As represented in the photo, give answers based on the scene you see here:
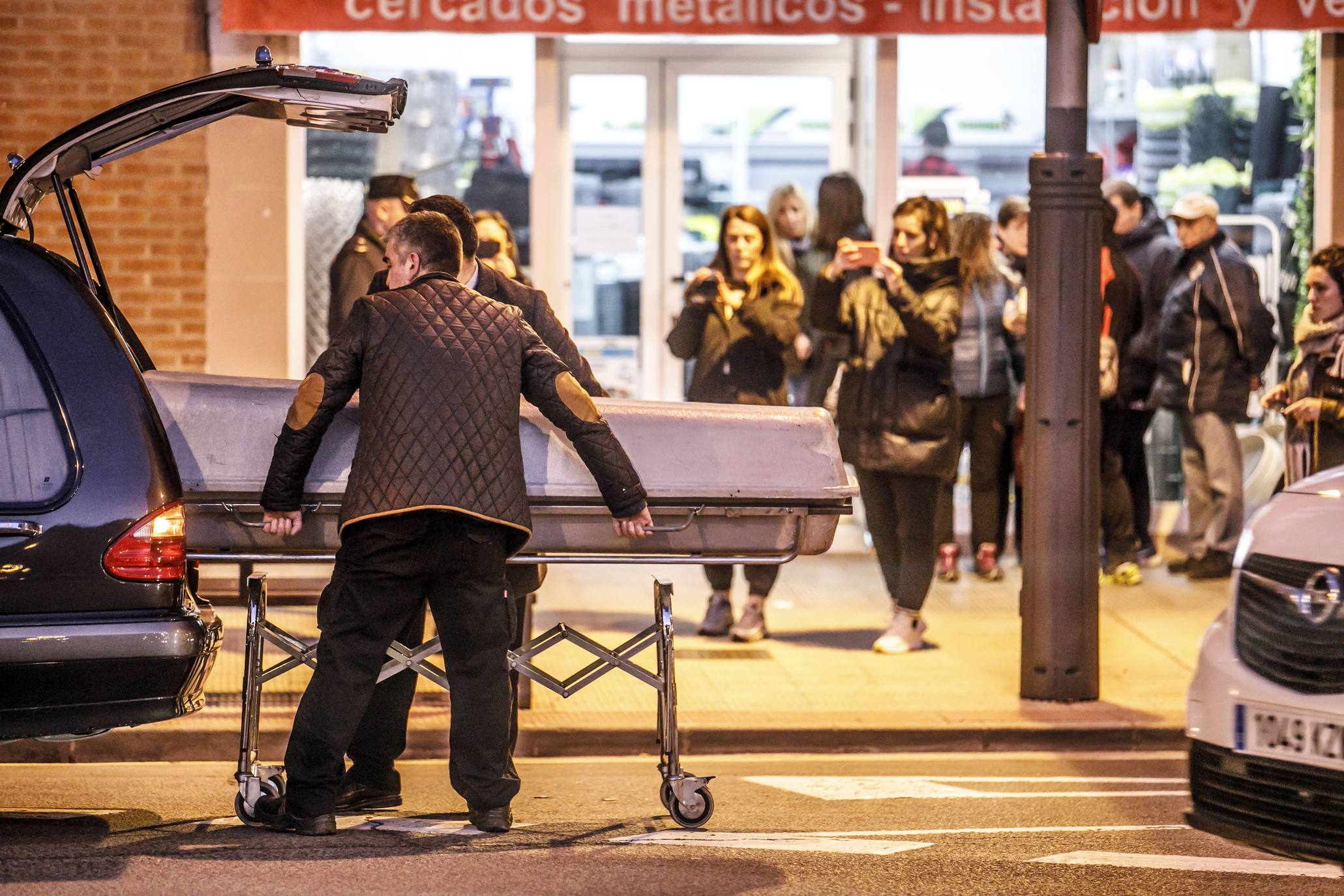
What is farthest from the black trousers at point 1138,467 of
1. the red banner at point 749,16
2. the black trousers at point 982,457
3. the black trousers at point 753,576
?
the black trousers at point 753,576

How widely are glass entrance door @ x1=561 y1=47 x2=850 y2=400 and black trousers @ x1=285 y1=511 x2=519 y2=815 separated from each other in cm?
678

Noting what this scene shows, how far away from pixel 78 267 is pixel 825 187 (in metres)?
6.15

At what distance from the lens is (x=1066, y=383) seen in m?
8.20

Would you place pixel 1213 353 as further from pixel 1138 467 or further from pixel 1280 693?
pixel 1280 693

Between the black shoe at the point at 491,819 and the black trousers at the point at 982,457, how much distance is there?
18.5 ft

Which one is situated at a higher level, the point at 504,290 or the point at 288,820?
the point at 504,290

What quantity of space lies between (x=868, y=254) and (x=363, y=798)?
12.2ft

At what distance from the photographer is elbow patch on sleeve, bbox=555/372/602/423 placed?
5641 millimetres

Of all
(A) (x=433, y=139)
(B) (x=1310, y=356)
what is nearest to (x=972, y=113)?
(A) (x=433, y=139)

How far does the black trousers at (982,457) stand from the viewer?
11.1 meters

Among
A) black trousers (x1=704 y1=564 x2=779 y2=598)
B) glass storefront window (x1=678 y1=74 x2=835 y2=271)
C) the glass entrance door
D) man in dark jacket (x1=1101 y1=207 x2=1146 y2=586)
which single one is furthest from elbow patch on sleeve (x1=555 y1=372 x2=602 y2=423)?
glass storefront window (x1=678 y1=74 x2=835 y2=271)

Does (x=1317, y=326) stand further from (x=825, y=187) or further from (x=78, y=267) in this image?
(x=78, y=267)

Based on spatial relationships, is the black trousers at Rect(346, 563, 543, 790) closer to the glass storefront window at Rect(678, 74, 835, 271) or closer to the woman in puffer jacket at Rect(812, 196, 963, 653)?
the woman in puffer jacket at Rect(812, 196, 963, 653)

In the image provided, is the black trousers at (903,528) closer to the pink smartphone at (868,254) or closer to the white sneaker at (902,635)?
the white sneaker at (902,635)
